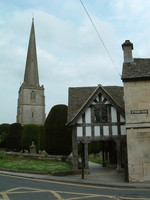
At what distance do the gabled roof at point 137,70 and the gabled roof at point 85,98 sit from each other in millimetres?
3276

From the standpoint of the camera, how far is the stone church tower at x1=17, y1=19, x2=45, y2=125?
256 feet

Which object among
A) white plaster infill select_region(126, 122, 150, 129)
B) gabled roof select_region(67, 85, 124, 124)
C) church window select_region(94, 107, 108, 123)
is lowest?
white plaster infill select_region(126, 122, 150, 129)

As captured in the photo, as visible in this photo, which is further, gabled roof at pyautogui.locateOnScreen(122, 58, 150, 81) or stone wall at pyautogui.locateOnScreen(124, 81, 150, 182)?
gabled roof at pyautogui.locateOnScreen(122, 58, 150, 81)

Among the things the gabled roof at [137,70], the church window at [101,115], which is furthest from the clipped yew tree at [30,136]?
the gabled roof at [137,70]

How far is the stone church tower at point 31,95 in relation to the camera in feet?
256

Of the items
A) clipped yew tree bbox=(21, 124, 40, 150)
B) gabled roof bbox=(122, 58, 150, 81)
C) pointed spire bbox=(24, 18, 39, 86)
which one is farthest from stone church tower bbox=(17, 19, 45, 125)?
gabled roof bbox=(122, 58, 150, 81)

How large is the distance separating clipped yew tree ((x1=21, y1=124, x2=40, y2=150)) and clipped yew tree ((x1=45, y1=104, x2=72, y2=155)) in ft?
32.6

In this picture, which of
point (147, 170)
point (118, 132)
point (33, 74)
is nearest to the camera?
point (147, 170)

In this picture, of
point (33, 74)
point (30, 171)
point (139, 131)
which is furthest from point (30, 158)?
point (33, 74)

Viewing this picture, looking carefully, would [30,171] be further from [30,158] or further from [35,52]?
[35,52]

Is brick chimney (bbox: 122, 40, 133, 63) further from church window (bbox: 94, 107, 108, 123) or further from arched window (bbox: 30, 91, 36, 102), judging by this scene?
arched window (bbox: 30, 91, 36, 102)

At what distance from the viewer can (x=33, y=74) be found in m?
79.9

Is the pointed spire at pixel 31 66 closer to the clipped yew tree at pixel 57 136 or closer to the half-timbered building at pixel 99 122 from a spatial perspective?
the clipped yew tree at pixel 57 136

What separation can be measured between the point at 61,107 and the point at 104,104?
428 inches
